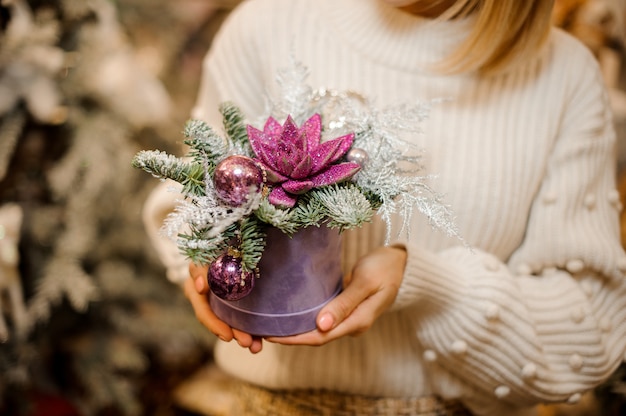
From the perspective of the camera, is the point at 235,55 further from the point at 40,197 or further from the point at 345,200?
the point at 40,197

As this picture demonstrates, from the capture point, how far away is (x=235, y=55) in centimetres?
76

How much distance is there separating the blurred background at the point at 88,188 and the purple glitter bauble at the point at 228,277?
675mm

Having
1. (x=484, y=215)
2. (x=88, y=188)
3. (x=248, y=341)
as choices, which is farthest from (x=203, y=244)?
(x=88, y=188)

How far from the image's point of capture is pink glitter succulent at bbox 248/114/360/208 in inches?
19.0

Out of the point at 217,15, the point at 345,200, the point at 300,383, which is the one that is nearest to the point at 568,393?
the point at 300,383

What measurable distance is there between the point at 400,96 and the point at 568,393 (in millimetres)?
436

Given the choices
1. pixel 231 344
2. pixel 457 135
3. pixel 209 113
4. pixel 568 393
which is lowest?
pixel 231 344

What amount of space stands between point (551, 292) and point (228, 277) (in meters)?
0.44

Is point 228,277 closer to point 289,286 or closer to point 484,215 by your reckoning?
point 289,286

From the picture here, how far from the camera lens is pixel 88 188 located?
1144 mm

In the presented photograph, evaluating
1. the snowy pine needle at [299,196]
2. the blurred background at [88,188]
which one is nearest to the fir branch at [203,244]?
the snowy pine needle at [299,196]

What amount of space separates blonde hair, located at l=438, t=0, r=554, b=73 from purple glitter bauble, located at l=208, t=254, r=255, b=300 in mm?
393

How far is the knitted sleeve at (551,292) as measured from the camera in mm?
668

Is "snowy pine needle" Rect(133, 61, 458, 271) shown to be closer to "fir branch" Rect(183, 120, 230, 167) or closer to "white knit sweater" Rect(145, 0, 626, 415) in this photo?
"fir branch" Rect(183, 120, 230, 167)
